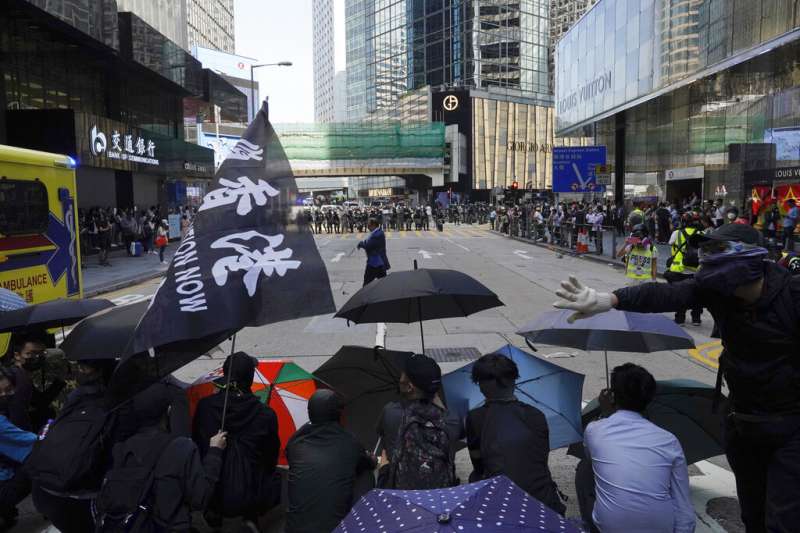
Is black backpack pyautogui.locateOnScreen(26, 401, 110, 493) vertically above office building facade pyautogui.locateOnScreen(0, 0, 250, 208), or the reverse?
office building facade pyautogui.locateOnScreen(0, 0, 250, 208)

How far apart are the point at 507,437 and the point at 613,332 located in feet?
5.60

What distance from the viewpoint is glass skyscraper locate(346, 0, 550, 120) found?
90.1 metres

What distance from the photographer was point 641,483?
9.49 ft

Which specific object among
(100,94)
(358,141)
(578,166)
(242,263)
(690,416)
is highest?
(358,141)

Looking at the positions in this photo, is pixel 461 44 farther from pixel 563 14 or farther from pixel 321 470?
pixel 321 470

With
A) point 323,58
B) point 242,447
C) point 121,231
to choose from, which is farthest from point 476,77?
point 323,58

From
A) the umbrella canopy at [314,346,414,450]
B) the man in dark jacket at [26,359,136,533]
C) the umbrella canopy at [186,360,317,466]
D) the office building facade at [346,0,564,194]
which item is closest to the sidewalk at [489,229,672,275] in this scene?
the umbrella canopy at [314,346,414,450]

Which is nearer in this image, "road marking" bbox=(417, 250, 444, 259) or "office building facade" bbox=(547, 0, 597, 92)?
"road marking" bbox=(417, 250, 444, 259)

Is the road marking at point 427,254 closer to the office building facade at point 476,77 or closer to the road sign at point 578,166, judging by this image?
the road sign at point 578,166

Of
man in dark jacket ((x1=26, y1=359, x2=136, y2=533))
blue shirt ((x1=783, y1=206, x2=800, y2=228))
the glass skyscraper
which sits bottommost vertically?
man in dark jacket ((x1=26, y1=359, x2=136, y2=533))

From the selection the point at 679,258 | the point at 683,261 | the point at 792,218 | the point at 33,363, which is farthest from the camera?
the point at 792,218

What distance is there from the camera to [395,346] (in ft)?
31.4

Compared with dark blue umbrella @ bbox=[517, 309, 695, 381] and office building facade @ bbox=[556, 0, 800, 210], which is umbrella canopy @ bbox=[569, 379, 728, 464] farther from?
office building facade @ bbox=[556, 0, 800, 210]

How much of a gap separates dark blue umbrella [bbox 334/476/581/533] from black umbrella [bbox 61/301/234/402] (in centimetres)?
150
